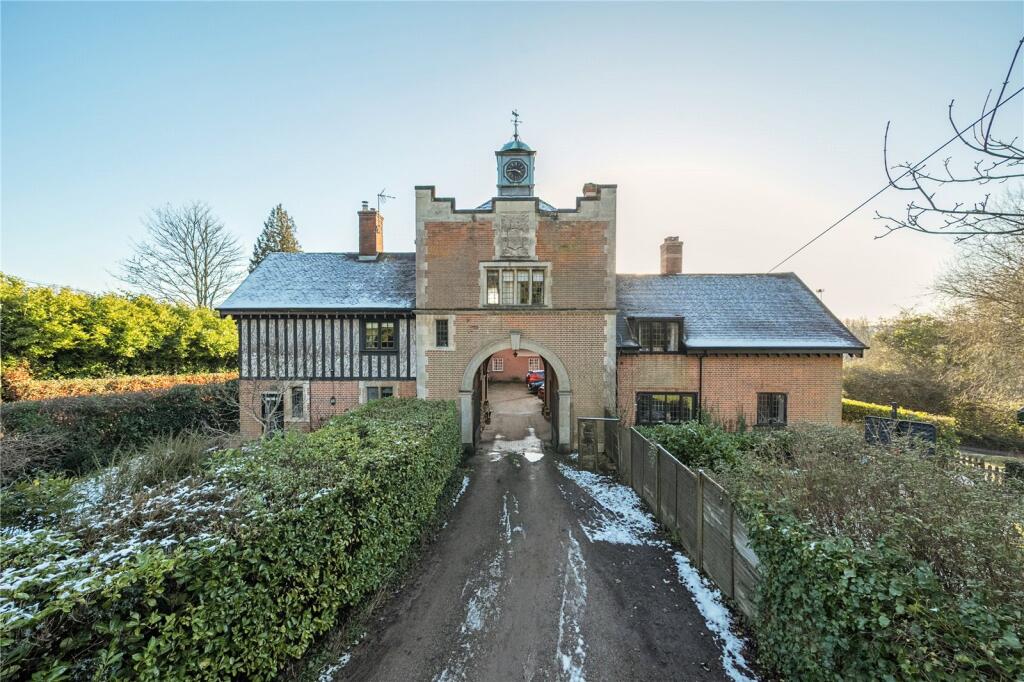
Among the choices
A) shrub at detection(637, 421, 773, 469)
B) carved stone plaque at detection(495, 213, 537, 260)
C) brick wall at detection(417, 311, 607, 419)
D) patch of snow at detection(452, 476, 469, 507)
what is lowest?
patch of snow at detection(452, 476, 469, 507)

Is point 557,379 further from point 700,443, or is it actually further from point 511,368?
point 511,368

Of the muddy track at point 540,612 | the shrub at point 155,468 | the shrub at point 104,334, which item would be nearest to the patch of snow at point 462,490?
the muddy track at point 540,612

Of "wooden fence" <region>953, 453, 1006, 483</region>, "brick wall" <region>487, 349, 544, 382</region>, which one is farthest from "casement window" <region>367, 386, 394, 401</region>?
"brick wall" <region>487, 349, 544, 382</region>

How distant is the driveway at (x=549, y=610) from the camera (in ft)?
14.8

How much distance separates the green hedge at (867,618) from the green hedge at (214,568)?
485 centimetres

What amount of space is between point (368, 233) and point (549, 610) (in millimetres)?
15958

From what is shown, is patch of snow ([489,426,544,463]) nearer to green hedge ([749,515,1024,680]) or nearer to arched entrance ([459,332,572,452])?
arched entrance ([459,332,572,452])

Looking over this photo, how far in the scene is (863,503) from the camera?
410 cm

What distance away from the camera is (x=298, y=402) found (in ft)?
48.7

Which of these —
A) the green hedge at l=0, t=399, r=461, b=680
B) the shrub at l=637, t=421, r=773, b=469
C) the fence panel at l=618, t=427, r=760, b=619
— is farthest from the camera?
the shrub at l=637, t=421, r=773, b=469

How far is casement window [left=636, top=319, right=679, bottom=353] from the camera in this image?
14.2 m

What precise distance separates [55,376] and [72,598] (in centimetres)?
2148

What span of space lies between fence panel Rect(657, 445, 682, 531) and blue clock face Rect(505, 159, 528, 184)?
37.3 feet

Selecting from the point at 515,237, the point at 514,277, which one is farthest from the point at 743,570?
the point at 515,237
